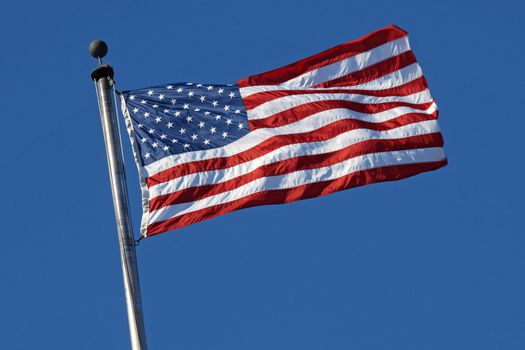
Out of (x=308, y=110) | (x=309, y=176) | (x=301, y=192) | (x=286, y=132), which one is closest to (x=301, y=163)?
(x=309, y=176)

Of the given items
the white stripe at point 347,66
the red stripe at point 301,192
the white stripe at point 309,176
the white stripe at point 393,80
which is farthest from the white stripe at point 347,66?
the red stripe at point 301,192

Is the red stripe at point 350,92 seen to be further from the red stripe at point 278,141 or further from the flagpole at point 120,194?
the flagpole at point 120,194

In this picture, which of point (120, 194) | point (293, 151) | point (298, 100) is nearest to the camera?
point (120, 194)

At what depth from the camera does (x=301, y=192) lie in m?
24.9

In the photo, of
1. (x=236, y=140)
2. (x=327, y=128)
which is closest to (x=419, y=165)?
(x=327, y=128)

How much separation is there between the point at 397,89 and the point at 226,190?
514 centimetres

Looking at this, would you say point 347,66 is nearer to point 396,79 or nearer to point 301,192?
point 396,79

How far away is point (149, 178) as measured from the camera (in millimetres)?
24172

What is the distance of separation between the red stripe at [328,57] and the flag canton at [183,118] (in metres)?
0.85

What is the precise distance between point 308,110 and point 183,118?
249cm

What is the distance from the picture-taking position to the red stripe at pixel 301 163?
78.7 ft

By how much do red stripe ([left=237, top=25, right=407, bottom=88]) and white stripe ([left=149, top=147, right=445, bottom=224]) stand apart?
2.95m

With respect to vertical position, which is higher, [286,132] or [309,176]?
Result: [286,132]

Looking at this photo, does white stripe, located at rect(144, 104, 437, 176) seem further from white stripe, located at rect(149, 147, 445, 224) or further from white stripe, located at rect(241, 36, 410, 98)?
white stripe, located at rect(241, 36, 410, 98)
